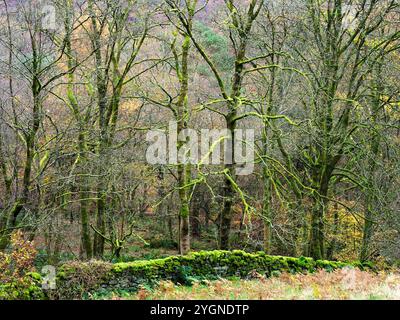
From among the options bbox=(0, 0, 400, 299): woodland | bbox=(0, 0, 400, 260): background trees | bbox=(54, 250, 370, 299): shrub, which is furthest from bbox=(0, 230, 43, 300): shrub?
bbox=(0, 0, 400, 260): background trees

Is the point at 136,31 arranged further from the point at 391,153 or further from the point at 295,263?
the point at 391,153

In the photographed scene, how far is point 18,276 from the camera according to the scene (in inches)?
418

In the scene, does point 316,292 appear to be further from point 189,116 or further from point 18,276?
point 189,116

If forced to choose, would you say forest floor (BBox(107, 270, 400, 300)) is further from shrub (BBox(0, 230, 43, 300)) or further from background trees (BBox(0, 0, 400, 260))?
background trees (BBox(0, 0, 400, 260))

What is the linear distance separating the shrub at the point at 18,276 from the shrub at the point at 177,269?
0.76 m

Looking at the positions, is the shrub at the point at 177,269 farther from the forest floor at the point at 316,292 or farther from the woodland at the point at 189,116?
the forest floor at the point at 316,292

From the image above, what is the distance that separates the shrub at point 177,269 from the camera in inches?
456

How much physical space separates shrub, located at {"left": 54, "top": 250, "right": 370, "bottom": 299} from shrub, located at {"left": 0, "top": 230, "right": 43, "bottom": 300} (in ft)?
2.49

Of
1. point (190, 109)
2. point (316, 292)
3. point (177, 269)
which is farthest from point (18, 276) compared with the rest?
point (190, 109)

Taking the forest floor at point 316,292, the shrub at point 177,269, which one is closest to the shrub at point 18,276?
the shrub at point 177,269

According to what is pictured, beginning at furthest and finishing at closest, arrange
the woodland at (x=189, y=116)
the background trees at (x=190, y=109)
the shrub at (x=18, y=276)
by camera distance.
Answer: the background trees at (x=190, y=109) < the woodland at (x=189, y=116) < the shrub at (x=18, y=276)

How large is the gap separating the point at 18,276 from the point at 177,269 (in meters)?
4.77

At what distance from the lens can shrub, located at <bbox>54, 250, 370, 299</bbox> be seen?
38.0 ft
